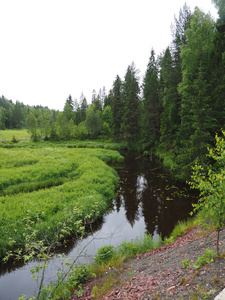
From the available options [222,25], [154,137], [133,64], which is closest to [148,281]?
[222,25]

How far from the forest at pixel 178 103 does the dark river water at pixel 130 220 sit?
8.77ft

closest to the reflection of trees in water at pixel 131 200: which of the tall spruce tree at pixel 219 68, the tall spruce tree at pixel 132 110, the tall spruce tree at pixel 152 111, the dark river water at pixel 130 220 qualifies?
the dark river water at pixel 130 220

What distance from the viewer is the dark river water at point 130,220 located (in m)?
6.70

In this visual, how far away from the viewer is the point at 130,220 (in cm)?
1119

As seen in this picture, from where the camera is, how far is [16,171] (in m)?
16.2

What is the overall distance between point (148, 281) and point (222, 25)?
18.5 metres

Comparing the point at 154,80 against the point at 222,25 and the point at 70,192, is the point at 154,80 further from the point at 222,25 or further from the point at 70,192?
the point at 70,192

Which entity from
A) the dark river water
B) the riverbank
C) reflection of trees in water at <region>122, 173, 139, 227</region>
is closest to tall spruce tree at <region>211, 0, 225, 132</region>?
the dark river water

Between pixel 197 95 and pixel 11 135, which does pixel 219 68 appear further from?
pixel 11 135

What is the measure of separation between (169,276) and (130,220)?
6.43m

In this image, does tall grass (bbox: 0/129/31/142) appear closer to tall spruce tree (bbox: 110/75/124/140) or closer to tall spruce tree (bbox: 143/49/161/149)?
tall spruce tree (bbox: 110/75/124/140)

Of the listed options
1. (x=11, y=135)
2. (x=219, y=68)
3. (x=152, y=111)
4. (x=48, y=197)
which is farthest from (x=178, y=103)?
(x=11, y=135)

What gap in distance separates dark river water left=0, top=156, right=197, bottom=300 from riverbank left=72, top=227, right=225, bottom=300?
122 cm

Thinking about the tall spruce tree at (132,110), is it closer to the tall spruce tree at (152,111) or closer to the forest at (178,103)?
the forest at (178,103)
